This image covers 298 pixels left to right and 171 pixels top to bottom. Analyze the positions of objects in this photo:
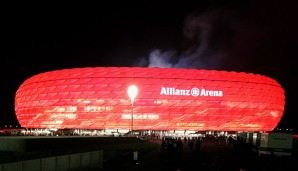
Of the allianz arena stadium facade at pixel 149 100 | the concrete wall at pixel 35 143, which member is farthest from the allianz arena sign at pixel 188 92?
the concrete wall at pixel 35 143

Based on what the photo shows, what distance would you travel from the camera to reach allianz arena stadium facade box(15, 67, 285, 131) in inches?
2884

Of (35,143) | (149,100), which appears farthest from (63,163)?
(149,100)

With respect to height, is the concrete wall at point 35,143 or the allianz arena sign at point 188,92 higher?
the allianz arena sign at point 188,92

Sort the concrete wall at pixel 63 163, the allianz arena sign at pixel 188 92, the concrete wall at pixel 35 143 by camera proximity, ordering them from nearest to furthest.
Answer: the concrete wall at pixel 63 163 → the concrete wall at pixel 35 143 → the allianz arena sign at pixel 188 92

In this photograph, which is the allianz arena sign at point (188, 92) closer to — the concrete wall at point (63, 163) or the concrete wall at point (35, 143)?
the concrete wall at point (35, 143)

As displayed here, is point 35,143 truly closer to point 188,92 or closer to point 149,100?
point 149,100

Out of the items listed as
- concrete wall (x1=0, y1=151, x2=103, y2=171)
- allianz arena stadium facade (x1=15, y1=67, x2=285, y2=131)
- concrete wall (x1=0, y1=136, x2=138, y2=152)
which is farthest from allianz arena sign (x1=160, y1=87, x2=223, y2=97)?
concrete wall (x1=0, y1=151, x2=103, y2=171)

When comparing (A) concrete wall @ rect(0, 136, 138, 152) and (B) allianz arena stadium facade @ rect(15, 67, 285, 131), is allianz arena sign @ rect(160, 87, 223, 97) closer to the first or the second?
(B) allianz arena stadium facade @ rect(15, 67, 285, 131)

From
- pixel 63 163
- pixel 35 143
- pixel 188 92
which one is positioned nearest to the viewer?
pixel 63 163

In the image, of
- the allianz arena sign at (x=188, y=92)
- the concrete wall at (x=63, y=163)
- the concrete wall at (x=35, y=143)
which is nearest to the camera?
the concrete wall at (x=63, y=163)

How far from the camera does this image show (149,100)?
72875 millimetres

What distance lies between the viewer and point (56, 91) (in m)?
77.1

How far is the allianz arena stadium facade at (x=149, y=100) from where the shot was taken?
73250 mm

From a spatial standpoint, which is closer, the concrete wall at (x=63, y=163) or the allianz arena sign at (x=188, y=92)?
the concrete wall at (x=63, y=163)
